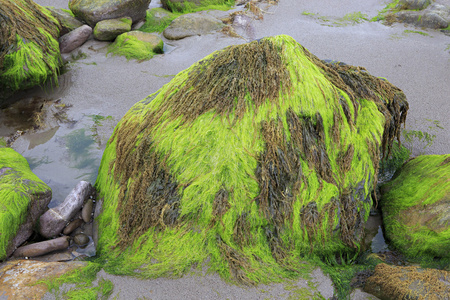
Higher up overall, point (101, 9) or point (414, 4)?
point (414, 4)

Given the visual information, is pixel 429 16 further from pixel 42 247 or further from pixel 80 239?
pixel 42 247

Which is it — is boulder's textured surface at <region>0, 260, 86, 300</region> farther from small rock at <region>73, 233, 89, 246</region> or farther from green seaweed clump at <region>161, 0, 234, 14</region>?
green seaweed clump at <region>161, 0, 234, 14</region>

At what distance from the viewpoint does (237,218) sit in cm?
281

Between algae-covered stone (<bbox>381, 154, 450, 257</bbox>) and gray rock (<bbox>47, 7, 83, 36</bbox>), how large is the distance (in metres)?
5.96

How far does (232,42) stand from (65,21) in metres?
3.19

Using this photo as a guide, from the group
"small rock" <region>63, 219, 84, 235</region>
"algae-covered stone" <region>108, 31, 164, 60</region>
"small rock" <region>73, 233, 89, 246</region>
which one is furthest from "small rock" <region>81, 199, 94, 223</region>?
"algae-covered stone" <region>108, 31, 164, 60</region>

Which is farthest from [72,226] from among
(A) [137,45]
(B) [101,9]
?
(B) [101,9]

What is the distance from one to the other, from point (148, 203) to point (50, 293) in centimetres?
97

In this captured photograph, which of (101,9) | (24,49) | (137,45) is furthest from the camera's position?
(101,9)

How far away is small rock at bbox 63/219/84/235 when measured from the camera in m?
3.23

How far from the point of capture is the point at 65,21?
6398mm

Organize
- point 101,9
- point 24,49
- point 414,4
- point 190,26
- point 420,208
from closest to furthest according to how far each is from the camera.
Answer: point 420,208, point 24,49, point 101,9, point 190,26, point 414,4

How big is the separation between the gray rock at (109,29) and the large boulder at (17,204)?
3461 mm

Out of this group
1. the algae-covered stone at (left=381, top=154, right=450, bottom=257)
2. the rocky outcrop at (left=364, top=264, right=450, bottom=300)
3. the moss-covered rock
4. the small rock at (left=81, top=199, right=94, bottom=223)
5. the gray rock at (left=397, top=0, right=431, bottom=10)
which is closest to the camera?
the rocky outcrop at (left=364, top=264, right=450, bottom=300)
